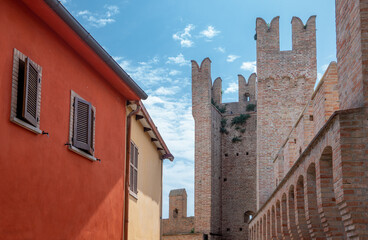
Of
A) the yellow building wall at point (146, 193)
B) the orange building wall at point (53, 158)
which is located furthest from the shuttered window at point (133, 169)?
the orange building wall at point (53, 158)

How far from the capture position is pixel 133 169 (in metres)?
12.7

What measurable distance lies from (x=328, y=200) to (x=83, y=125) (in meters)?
4.37

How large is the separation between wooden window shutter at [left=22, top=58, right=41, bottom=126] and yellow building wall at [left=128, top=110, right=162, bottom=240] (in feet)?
17.0

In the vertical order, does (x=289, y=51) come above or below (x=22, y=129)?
above

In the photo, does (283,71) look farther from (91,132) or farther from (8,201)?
(8,201)

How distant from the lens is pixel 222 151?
38.9m

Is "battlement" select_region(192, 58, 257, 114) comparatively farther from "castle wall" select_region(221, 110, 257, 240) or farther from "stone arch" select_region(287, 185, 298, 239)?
"stone arch" select_region(287, 185, 298, 239)

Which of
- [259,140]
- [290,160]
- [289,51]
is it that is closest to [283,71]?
[289,51]

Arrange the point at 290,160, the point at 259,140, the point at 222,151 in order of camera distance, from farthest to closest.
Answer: the point at 222,151 → the point at 259,140 → the point at 290,160

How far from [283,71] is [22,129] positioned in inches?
1056

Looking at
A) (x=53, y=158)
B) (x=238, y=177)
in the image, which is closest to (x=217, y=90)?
(x=238, y=177)

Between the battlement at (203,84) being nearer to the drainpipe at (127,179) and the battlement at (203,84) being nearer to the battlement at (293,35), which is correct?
the battlement at (293,35)

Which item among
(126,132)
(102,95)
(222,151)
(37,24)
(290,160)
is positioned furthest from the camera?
(222,151)

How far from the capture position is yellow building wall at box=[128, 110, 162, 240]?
12.7m
